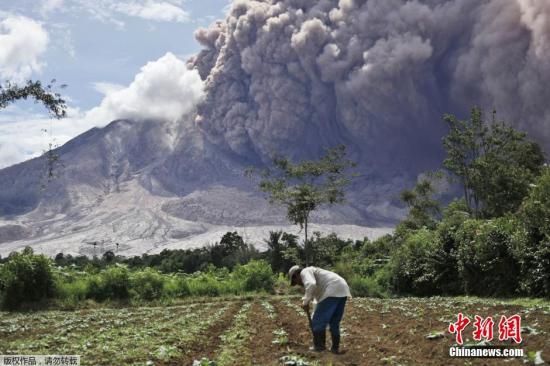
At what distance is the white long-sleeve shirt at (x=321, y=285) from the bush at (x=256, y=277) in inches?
1082

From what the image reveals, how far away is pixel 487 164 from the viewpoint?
168 ft

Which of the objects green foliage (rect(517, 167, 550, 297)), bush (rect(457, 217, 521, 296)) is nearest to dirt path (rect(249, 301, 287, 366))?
green foliage (rect(517, 167, 550, 297))

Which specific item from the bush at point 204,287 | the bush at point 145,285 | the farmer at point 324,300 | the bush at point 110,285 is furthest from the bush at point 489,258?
the bush at point 110,285

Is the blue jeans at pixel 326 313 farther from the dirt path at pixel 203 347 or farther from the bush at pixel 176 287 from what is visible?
the bush at pixel 176 287

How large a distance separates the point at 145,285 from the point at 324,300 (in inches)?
987

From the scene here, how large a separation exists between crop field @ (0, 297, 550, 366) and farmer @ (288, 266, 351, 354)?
0.47 m

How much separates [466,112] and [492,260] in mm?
170342

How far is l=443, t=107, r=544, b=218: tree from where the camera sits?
50.7 meters

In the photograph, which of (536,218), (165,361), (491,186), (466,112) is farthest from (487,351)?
(466,112)

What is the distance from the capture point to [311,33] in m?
166

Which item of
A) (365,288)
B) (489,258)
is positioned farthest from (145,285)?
(489,258)

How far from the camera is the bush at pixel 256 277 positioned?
130 ft

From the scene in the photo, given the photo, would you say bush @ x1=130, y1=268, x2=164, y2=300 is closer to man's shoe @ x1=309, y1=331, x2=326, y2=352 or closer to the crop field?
the crop field

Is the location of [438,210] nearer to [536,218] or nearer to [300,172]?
[300,172]
